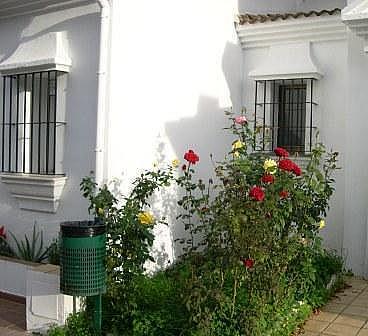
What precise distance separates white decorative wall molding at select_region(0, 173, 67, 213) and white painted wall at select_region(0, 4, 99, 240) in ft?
0.33

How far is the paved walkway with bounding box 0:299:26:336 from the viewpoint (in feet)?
19.2

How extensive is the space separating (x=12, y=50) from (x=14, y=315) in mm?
3895

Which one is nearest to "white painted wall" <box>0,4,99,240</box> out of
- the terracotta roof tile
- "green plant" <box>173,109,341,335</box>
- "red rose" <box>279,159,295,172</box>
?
"green plant" <box>173,109,341,335</box>

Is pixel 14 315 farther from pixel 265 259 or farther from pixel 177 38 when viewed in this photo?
pixel 177 38

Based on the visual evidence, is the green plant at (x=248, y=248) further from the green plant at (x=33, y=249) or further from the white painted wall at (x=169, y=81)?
the green plant at (x=33, y=249)

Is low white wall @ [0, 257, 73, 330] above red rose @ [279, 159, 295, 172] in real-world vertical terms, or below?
below

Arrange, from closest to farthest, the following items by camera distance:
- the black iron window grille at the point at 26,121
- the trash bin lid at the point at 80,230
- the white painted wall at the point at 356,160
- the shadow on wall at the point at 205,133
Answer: the trash bin lid at the point at 80,230 → the black iron window grille at the point at 26,121 → the shadow on wall at the point at 205,133 → the white painted wall at the point at 356,160

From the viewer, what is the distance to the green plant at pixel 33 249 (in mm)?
7098

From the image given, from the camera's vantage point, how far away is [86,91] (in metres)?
6.70

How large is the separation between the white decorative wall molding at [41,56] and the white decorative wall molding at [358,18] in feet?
13.3

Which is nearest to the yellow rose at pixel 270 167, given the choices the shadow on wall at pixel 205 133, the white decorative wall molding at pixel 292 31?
the shadow on wall at pixel 205 133

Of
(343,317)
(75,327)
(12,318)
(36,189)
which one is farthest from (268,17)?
(12,318)

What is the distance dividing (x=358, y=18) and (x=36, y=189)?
5202 mm

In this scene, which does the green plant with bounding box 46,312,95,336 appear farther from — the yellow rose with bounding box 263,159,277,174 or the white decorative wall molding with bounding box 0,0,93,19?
the white decorative wall molding with bounding box 0,0,93,19
